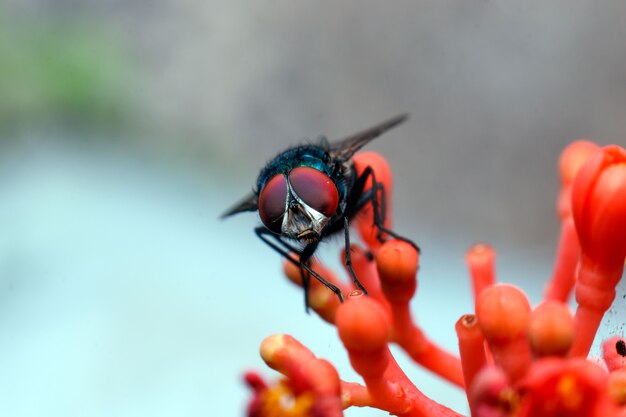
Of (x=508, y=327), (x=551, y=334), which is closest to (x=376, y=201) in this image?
(x=508, y=327)

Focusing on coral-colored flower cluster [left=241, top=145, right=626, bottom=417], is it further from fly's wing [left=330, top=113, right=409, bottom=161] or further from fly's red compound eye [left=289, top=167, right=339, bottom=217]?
fly's wing [left=330, top=113, right=409, bottom=161]

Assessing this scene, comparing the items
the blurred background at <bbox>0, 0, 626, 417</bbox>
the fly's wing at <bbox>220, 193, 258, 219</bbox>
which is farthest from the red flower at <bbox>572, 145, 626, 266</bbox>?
the blurred background at <bbox>0, 0, 626, 417</bbox>

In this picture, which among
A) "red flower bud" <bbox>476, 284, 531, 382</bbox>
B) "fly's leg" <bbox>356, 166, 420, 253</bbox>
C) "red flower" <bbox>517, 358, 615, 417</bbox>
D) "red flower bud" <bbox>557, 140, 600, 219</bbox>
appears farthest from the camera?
"red flower bud" <bbox>557, 140, 600, 219</bbox>

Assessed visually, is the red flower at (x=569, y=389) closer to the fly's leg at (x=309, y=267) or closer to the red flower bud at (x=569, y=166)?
the fly's leg at (x=309, y=267)

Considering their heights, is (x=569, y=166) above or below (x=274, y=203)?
above

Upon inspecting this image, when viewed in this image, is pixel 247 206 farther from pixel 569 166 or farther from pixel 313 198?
pixel 569 166

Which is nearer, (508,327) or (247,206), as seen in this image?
(508,327)

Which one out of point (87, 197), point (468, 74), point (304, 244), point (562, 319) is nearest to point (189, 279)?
point (87, 197)

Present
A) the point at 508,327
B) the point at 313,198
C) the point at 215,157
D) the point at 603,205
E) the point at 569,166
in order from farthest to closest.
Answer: the point at 215,157, the point at 569,166, the point at 313,198, the point at 603,205, the point at 508,327
